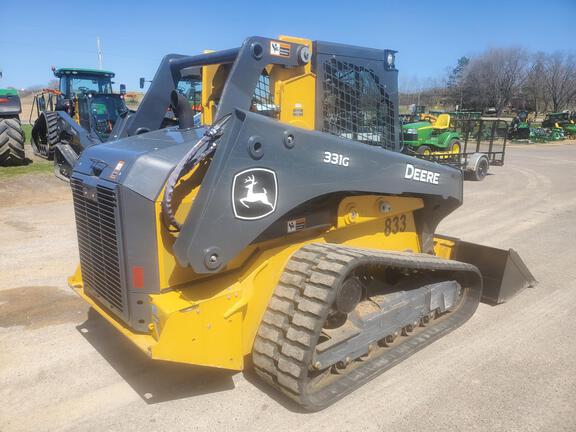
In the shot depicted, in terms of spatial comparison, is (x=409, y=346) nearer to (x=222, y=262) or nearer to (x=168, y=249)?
(x=222, y=262)

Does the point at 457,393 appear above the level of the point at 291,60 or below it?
below

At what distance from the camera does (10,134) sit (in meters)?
12.4

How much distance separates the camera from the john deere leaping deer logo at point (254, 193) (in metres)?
2.73

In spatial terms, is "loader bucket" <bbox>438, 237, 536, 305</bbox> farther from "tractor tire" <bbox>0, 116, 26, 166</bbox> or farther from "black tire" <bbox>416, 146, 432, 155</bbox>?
"tractor tire" <bbox>0, 116, 26, 166</bbox>

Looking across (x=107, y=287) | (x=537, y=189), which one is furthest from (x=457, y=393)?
(x=537, y=189)

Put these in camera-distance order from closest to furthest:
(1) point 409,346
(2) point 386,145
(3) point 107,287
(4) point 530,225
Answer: (3) point 107,287, (1) point 409,346, (2) point 386,145, (4) point 530,225

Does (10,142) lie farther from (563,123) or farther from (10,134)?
(563,123)

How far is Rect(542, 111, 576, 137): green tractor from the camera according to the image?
98.8ft

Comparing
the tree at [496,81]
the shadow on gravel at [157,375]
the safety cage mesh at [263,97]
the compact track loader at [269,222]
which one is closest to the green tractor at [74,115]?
the shadow on gravel at [157,375]

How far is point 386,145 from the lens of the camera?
4168 millimetres

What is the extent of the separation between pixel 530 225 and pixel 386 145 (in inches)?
211

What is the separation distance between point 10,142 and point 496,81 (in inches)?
1874

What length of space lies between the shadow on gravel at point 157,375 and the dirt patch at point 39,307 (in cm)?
64

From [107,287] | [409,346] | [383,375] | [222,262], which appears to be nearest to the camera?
[222,262]
